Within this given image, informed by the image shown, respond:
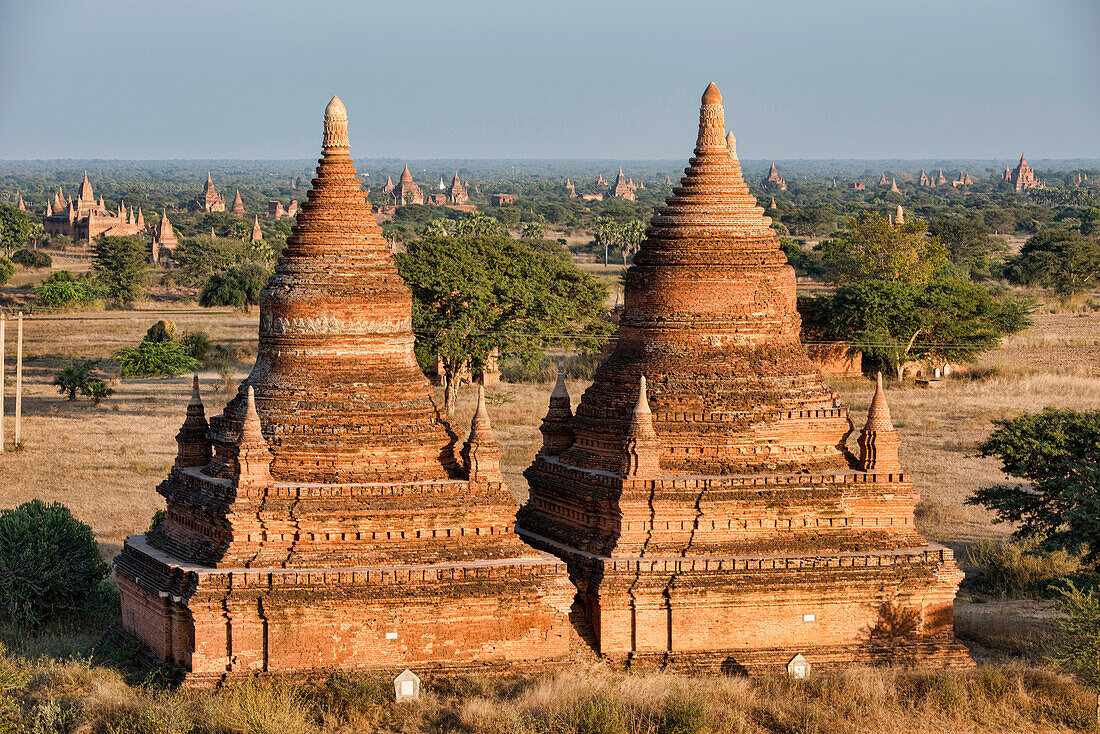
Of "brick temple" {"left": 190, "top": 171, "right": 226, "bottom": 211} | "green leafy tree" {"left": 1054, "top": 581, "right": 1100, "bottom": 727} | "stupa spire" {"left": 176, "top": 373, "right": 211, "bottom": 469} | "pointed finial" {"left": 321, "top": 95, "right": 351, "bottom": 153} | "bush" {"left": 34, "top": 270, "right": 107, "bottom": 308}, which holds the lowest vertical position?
"brick temple" {"left": 190, "top": 171, "right": 226, "bottom": 211}

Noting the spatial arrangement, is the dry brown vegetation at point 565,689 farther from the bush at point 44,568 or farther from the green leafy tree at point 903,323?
the green leafy tree at point 903,323

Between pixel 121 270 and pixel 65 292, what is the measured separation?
7724mm

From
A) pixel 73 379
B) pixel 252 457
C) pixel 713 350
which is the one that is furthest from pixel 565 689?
pixel 73 379

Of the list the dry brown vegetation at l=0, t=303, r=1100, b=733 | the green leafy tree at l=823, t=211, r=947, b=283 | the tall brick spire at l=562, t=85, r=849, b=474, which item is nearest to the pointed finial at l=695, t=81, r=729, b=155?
the tall brick spire at l=562, t=85, r=849, b=474

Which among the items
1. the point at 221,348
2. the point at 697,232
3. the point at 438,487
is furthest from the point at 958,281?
the point at 438,487

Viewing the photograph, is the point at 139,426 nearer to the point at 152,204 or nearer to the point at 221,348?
the point at 221,348

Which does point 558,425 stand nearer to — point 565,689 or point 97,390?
point 565,689

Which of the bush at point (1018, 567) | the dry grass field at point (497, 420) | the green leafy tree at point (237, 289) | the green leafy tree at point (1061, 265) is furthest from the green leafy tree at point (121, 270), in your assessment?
the bush at point (1018, 567)

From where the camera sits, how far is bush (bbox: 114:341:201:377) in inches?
1984

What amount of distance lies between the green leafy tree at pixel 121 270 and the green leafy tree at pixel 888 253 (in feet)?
119

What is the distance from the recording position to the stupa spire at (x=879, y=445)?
1962 cm

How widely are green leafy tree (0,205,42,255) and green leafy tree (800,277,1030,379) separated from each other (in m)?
69.6

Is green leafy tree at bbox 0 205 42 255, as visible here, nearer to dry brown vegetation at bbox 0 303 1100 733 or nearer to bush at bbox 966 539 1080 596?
dry brown vegetation at bbox 0 303 1100 733

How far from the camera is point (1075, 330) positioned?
62.3 metres
